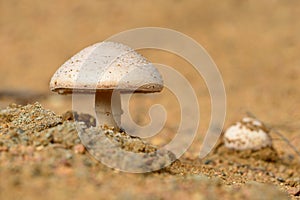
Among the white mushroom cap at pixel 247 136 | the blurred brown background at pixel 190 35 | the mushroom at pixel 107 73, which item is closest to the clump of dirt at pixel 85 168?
the mushroom at pixel 107 73

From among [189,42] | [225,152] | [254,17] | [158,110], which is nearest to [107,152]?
[225,152]

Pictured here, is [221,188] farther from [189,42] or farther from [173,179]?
[189,42]

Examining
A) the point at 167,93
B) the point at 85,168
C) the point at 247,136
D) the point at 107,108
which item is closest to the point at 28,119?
the point at 107,108

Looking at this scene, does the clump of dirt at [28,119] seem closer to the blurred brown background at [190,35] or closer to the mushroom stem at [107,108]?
the mushroom stem at [107,108]

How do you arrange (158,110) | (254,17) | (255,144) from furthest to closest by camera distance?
(254,17) < (158,110) < (255,144)

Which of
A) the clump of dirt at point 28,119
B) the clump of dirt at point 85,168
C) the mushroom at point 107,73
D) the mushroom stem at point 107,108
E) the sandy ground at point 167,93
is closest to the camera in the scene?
the clump of dirt at point 85,168

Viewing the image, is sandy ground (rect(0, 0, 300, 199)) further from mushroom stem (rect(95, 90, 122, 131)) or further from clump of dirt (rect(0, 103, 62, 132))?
mushroom stem (rect(95, 90, 122, 131))
